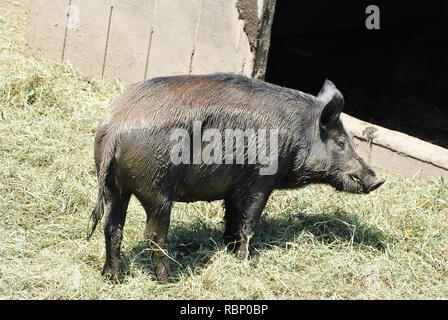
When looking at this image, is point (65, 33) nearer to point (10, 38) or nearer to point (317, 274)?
point (10, 38)

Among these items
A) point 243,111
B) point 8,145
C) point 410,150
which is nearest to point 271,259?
point 243,111

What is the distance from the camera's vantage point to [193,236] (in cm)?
529

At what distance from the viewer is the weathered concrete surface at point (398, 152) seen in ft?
21.5

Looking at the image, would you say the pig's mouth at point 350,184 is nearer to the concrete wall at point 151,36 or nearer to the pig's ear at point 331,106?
the pig's ear at point 331,106

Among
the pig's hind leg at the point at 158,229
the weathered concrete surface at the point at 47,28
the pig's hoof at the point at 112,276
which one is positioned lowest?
the pig's hoof at the point at 112,276

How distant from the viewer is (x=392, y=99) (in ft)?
32.6

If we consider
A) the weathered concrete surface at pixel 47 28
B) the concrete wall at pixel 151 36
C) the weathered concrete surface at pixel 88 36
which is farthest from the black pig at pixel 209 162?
the weathered concrete surface at pixel 47 28

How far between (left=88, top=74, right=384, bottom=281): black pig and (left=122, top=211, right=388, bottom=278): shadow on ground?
234 millimetres

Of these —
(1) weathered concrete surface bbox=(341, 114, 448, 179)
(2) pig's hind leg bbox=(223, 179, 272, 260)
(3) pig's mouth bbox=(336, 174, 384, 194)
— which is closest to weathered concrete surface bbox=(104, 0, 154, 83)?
(1) weathered concrete surface bbox=(341, 114, 448, 179)

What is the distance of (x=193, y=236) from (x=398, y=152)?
7.89ft

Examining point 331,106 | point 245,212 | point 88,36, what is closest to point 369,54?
point 88,36

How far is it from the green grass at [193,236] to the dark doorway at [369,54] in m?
3.46

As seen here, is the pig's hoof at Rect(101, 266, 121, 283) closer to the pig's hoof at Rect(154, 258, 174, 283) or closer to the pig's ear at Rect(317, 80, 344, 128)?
the pig's hoof at Rect(154, 258, 174, 283)

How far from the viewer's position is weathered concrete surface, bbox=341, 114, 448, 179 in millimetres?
6551
